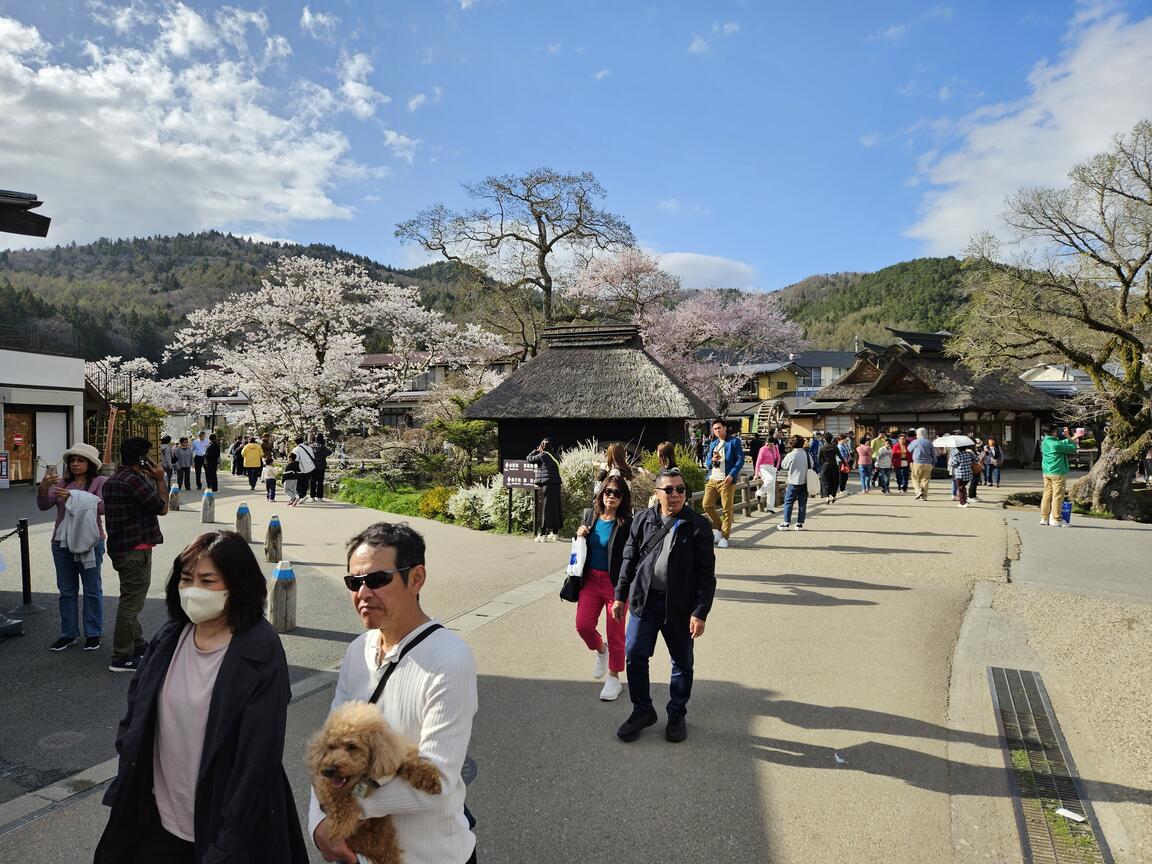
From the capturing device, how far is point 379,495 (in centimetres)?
1842

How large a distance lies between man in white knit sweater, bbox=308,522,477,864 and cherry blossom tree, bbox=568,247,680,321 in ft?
105

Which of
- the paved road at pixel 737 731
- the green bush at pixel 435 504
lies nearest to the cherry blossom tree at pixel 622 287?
the green bush at pixel 435 504

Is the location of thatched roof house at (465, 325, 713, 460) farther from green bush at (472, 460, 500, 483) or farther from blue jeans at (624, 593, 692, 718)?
blue jeans at (624, 593, 692, 718)

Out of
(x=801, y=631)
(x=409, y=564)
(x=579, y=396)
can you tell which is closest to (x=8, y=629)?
(x=409, y=564)

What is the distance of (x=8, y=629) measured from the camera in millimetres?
6480

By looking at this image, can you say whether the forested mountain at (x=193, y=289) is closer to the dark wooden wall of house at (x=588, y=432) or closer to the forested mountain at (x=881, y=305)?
the forested mountain at (x=881, y=305)

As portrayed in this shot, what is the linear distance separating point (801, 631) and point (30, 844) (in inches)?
235

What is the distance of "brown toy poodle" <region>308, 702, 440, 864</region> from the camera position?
1.92 meters

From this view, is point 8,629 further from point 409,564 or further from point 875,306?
point 875,306

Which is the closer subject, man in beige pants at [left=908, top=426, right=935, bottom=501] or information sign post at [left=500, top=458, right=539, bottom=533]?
information sign post at [left=500, top=458, right=539, bottom=533]

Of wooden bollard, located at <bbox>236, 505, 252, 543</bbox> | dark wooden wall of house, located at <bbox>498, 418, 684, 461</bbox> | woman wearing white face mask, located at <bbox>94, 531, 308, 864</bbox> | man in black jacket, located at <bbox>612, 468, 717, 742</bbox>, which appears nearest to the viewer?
woman wearing white face mask, located at <bbox>94, 531, 308, 864</bbox>

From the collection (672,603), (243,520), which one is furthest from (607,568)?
(243,520)

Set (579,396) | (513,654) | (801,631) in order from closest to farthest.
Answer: (513,654)
(801,631)
(579,396)

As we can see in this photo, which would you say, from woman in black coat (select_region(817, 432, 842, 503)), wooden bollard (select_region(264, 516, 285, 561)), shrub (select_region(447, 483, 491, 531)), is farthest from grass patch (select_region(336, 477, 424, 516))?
woman in black coat (select_region(817, 432, 842, 503))
